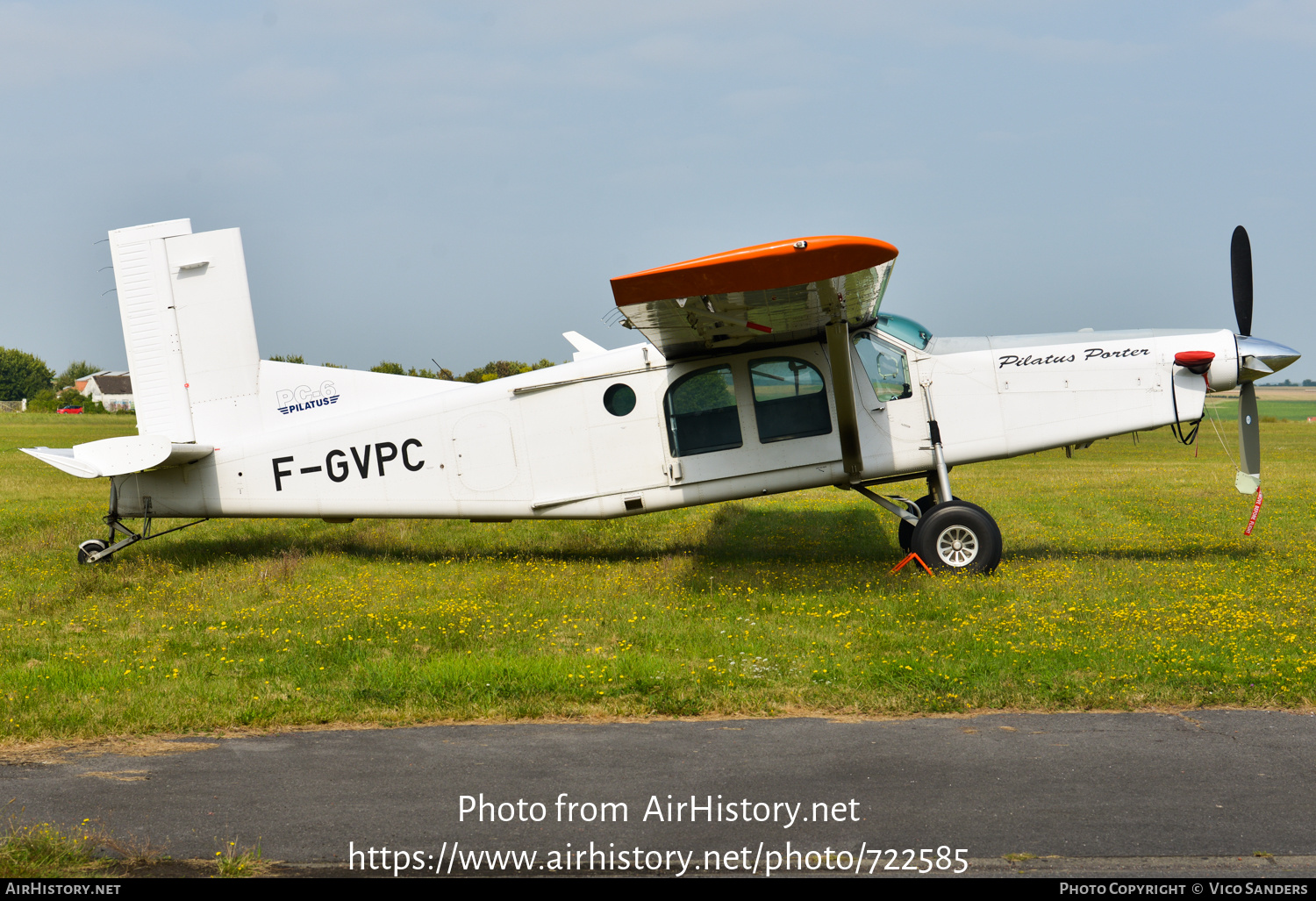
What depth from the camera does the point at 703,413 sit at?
10.6m

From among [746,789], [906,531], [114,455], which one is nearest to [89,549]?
[114,455]

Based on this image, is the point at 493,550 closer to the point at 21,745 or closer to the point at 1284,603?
the point at 21,745

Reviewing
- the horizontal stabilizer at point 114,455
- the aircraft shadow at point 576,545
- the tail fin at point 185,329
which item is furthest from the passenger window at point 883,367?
the horizontal stabilizer at point 114,455

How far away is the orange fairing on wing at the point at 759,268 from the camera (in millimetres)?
6785

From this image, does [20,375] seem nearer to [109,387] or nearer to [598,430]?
[109,387]

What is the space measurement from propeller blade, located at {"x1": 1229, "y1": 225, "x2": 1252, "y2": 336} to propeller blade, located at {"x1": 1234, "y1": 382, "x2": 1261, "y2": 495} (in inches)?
4.8

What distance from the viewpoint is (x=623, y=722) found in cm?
622

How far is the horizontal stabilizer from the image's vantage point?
10258 millimetres

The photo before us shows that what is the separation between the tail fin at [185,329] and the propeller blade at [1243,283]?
37.2 feet

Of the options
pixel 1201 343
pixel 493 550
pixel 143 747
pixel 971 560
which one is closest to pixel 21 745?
pixel 143 747

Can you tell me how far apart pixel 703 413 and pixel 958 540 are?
3040mm


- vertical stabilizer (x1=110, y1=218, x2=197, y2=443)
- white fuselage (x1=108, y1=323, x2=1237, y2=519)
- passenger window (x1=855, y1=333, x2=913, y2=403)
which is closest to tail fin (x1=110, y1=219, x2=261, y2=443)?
vertical stabilizer (x1=110, y1=218, x2=197, y2=443)

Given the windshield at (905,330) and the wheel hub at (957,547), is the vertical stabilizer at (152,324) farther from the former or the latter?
the wheel hub at (957,547)
